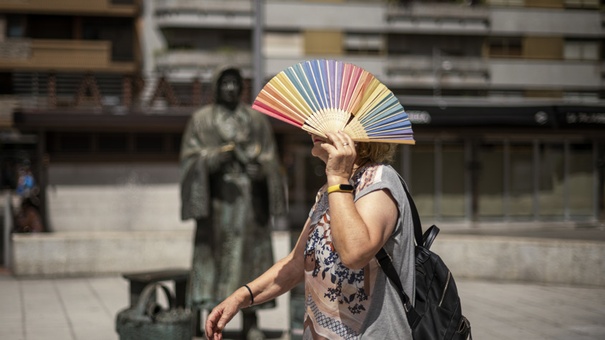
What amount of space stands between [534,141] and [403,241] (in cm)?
2227

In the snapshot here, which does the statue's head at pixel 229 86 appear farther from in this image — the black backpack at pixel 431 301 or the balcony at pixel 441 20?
the balcony at pixel 441 20

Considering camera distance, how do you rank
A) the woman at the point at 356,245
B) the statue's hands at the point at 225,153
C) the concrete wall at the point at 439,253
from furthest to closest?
1. the concrete wall at the point at 439,253
2. the statue's hands at the point at 225,153
3. the woman at the point at 356,245

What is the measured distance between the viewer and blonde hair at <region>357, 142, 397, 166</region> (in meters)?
2.51

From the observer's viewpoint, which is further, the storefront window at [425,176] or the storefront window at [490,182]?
the storefront window at [490,182]

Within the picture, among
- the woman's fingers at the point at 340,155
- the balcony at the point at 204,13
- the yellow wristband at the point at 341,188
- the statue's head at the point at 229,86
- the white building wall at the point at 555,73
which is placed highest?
the balcony at the point at 204,13

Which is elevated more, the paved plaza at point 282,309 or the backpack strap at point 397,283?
the backpack strap at point 397,283

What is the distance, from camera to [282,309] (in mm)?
8867

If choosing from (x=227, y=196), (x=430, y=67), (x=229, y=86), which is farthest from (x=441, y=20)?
(x=227, y=196)

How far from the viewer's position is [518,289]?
9.81m

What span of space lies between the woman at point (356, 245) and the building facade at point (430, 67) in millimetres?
19067

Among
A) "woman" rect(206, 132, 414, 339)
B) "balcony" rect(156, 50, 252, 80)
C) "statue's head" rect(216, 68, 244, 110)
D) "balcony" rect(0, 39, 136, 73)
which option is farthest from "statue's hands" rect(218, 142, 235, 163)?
"balcony" rect(0, 39, 136, 73)

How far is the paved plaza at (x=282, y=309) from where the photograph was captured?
7250mm

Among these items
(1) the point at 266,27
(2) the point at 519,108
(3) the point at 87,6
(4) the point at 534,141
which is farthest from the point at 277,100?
(3) the point at 87,6

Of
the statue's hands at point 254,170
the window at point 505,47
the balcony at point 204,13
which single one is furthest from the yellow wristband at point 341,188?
the window at point 505,47
